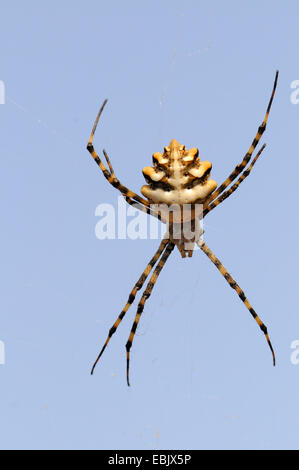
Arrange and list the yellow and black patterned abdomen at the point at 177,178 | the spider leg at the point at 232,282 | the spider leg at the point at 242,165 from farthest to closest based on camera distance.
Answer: the spider leg at the point at 232,282
the spider leg at the point at 242,165
the yellow and black patterned abdomen at the point at 177,178

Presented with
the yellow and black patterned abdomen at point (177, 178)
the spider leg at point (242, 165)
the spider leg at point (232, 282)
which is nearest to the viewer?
the yellow and black patterned abdomen at point (177, 178)

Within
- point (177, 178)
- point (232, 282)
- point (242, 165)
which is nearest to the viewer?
point (177, 178)


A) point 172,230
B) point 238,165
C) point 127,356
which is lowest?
point 127,356

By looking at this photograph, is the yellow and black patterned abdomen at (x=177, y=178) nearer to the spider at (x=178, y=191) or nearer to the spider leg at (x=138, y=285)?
the spider at (x=178, y=191)

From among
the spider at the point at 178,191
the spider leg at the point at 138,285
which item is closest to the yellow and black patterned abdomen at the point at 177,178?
the spider at the point at 178,191

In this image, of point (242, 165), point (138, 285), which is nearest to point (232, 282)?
point (138, 285)

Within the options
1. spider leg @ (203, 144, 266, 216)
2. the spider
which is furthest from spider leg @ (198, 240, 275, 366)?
spider leg @ (203, 144, 266, 216)

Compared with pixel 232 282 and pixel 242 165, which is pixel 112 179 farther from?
pixel 232 282

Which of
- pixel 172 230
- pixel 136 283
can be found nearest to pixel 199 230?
pixel 172 230

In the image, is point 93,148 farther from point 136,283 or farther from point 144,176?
point 136,283
